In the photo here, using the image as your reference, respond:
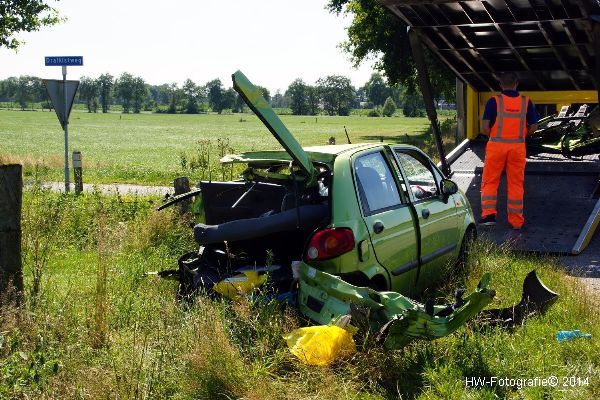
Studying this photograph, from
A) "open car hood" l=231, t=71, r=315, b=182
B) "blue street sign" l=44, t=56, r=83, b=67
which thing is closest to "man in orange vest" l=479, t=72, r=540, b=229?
"open car hood" l=231, t=71, r=315, b=182

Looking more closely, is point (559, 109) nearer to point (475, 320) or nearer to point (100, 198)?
point (100, 198)

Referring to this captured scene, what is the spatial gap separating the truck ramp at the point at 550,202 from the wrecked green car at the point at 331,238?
2587 mm

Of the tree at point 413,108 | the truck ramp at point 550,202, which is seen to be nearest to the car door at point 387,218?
the truck ramp at point 550,202

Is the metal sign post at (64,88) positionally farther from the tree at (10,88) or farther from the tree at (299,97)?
the tree at (10,88)

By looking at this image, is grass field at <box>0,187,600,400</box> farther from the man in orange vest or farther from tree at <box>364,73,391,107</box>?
tree at <box>364,73,391,107</box>

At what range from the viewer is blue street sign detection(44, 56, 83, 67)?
1529cm

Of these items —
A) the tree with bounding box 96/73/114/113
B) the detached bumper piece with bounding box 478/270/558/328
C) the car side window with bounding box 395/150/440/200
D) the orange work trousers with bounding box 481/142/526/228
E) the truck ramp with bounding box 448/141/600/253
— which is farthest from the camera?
the tree with bounding box 96/73/114/113

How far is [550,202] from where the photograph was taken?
10367 mm

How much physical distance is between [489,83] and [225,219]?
305 inches

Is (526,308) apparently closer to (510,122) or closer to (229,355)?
(229,355)

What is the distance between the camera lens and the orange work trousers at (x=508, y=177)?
966 centimetres

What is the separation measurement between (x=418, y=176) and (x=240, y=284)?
8.52ft

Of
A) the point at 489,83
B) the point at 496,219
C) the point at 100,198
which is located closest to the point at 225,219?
the point at 496,219

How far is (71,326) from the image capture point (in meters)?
5.68
